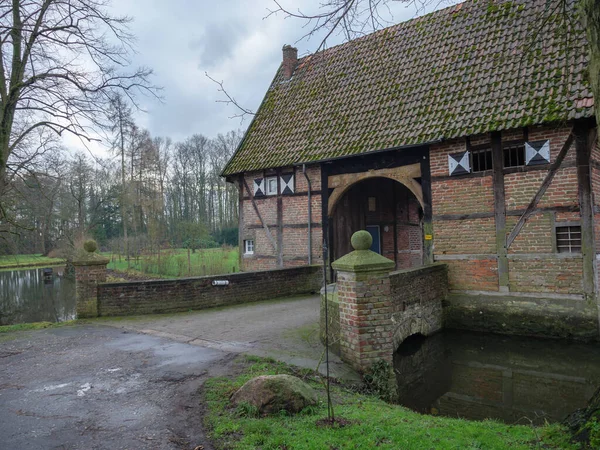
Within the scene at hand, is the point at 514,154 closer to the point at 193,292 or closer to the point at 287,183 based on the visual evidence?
the point at 287,183

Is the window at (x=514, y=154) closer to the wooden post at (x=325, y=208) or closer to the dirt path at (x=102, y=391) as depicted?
the wooden post at (x=325, y=208)

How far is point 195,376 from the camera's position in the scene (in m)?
5.13

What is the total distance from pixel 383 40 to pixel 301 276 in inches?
312

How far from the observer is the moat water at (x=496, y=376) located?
5.52 metres

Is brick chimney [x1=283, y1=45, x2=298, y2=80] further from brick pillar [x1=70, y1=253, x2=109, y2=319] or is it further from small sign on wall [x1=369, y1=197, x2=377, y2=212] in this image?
brick pillar [x1=70, y1=253, x2=109, y2=319]

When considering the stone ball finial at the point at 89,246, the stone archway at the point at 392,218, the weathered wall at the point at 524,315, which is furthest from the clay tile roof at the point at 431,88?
the stone ball finial at the point at 89,246

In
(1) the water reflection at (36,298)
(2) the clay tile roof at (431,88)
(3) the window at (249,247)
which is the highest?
(2) the clay tile roof at (431,88)

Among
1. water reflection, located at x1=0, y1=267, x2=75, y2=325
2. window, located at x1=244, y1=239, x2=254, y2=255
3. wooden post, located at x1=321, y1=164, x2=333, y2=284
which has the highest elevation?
wooden post, located at x1=321, y1=164, x2=333, y2=284

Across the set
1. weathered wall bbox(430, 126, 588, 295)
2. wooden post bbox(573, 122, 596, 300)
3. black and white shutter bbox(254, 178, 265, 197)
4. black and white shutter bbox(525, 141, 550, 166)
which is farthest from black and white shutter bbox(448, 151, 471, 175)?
black and white shutter bbox(254, 178, 265, 197)

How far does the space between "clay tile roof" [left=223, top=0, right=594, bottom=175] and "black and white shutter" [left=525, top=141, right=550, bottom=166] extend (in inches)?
24.1

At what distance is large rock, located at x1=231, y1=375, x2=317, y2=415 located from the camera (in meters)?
3.88

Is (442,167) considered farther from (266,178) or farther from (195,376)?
(195,376)

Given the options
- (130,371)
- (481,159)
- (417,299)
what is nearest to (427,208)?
(481,159)

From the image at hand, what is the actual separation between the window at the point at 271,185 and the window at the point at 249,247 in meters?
1.90
